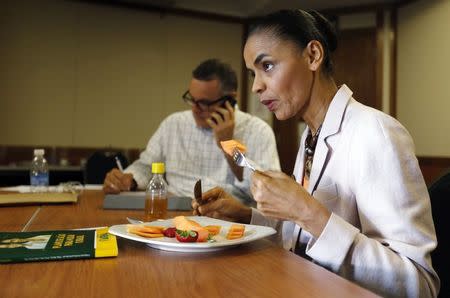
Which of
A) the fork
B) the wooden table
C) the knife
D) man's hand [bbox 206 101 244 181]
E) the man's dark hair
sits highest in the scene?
the man's dark hair

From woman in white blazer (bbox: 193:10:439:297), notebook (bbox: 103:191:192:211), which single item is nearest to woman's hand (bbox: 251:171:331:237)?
woman in white blazer (bbox: 193:10:439:297)

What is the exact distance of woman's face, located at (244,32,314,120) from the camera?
114 centimetres

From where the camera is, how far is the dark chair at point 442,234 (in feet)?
3.30

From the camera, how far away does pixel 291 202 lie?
88 centimetres

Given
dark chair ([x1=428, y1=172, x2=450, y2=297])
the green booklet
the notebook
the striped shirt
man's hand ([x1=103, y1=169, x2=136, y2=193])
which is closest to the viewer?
the green booklet

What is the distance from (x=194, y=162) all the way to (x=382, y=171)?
163cm

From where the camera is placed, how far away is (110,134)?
4.68 meters

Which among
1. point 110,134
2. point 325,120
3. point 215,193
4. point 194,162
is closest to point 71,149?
point 110,134

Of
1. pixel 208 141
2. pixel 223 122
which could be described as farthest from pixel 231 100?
pixel 208 141

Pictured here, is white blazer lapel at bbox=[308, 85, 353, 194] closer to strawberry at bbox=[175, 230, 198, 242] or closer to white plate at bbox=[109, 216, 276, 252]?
white plate at bbox=[109, 216, 276, 252]

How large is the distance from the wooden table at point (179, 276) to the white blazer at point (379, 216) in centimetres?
11

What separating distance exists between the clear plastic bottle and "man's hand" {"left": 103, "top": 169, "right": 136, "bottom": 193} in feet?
1.30

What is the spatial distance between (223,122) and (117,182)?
0.66 metres

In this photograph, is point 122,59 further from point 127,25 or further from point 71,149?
point 71,149
